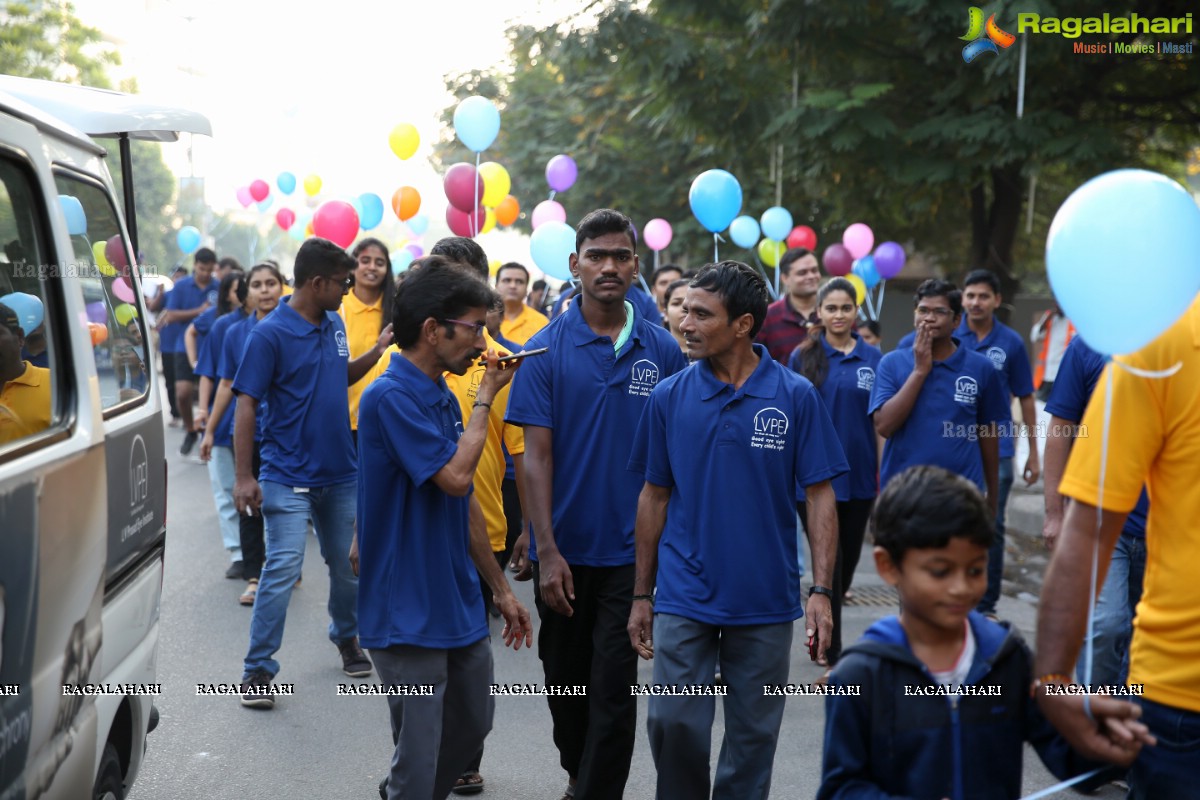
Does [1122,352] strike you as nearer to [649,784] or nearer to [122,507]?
[122,507]

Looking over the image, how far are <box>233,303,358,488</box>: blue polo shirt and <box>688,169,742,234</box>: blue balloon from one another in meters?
3.66

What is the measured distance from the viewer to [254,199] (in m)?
16.2

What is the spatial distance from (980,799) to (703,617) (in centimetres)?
150

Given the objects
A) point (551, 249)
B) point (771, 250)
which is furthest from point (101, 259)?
point (771, 250)

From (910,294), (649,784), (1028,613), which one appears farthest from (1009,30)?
Answer: (910,294)

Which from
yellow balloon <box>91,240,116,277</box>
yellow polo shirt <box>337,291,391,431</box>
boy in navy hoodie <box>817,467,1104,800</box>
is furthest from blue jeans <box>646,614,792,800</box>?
yellow polo shirt <box>337,291,391,431</box>

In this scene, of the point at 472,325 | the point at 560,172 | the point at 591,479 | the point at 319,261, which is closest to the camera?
the point at 472,325

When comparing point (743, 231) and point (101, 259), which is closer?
point (101, 259)

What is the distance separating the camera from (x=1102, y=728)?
2.41 m

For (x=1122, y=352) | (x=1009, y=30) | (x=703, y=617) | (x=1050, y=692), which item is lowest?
(x=703, y=617)

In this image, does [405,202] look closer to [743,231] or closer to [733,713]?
[743,231]

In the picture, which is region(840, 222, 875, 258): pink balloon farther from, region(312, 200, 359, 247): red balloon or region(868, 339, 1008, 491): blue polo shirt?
region(868, 339, 1008, 491): blue polo shirt

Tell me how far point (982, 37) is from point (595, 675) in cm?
848

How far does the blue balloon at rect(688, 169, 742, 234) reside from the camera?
9078 millimetres
